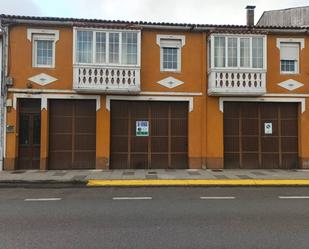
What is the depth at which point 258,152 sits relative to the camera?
17672mm

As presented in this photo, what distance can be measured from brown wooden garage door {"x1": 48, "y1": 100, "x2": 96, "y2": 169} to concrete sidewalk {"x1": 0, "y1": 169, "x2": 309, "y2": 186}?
0.85 m

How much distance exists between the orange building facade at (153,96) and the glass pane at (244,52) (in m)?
0.04

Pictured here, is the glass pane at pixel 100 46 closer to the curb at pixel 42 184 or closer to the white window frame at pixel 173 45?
the white window frame at pixel 173 45

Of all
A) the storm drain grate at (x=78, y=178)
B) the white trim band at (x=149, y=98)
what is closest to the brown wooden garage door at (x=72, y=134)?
the white trim band at (x=149, y=98)

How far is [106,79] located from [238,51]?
598 cm

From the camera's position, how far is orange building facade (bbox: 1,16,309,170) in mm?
16562

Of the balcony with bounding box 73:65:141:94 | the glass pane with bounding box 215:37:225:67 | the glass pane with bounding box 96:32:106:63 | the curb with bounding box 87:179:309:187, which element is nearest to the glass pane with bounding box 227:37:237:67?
the glass pane with bounding box 215:37:225:67

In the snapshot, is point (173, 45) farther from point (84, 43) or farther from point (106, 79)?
point (84, 43)

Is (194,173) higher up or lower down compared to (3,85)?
lower down

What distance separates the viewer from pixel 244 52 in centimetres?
1720
